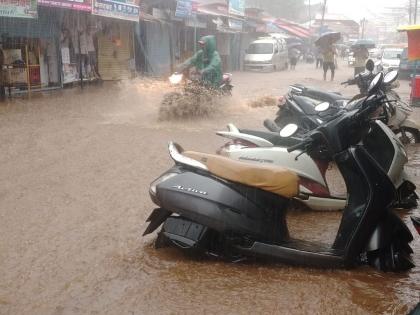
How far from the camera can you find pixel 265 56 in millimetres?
27734

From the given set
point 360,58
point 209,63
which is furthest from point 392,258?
point 360,58

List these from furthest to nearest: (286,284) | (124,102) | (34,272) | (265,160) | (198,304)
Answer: (124,102) → (265,160) → (34,272) → (286,284) → (198,304)

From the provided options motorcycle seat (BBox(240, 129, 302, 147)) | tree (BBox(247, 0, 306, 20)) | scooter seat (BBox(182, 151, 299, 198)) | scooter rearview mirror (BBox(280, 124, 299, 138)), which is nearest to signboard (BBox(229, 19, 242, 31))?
motorcycle seat (BBox(240, 129, 302, 147))

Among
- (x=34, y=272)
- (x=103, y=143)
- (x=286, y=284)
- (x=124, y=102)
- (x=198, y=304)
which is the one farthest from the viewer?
(x=124, y=102)

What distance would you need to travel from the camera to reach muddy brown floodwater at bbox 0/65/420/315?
2.96 meters

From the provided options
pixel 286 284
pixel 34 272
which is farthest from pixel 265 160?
pixel 34 272

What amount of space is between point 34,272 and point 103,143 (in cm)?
453

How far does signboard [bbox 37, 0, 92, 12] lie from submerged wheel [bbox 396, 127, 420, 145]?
8442mm

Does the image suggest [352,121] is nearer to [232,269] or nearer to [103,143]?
[232,269]

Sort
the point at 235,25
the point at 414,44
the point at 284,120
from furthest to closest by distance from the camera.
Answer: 1. the point at 235,25
2. the point at 414,44
3. the point at 284,120

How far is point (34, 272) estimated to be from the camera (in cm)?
335

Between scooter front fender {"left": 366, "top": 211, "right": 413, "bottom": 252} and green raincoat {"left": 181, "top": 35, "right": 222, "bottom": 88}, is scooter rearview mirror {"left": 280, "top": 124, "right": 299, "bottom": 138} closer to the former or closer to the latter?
scooter front fender {"left": 366, "top": 211, "right": 413, "bottom": 252}

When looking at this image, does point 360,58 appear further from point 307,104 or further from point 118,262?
point 118,262

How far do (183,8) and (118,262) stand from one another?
16875mm
